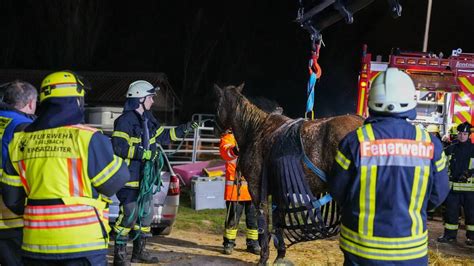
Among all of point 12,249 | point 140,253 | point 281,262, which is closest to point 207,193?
point 140,253

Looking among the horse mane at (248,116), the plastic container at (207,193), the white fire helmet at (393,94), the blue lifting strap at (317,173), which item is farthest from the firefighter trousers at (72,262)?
the plastic container at (207,193)

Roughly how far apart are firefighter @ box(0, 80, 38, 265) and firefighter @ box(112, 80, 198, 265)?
70.9 inches

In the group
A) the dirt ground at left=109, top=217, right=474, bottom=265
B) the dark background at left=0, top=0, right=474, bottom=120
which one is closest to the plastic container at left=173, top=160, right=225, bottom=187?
the dirt ground at left=109, top=217, right=474, bottom=265

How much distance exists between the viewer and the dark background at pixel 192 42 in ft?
91.1

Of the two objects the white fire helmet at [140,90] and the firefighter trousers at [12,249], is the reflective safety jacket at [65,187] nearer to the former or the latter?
the firefighter trousers at [12,249]

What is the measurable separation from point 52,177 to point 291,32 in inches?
1082

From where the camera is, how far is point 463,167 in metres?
8.95

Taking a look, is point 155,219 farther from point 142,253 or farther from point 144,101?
point 144,101

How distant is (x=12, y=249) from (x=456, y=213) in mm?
7302

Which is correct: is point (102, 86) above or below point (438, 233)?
above

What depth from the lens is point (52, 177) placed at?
3.21 meters

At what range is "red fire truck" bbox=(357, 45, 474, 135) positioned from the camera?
10125mm

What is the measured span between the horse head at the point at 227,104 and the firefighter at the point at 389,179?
10.9 feet

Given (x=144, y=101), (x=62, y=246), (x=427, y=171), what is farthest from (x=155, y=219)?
(x=427, y=171)
